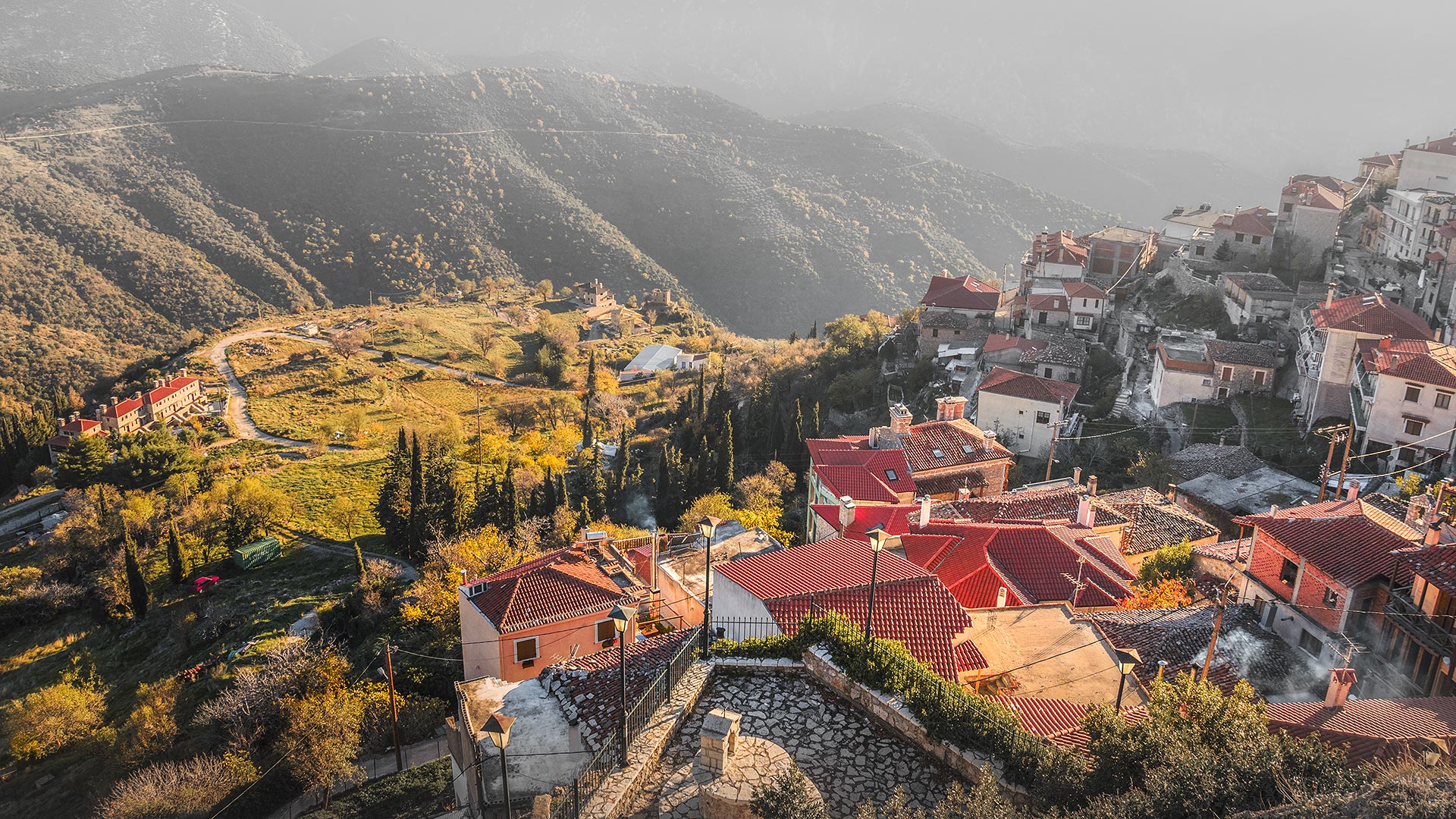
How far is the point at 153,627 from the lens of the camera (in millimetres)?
32938

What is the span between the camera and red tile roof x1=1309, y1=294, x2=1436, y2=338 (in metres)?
30.7

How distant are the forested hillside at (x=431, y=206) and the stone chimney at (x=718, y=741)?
241 feet

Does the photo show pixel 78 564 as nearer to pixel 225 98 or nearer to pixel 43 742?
pixel 43 742

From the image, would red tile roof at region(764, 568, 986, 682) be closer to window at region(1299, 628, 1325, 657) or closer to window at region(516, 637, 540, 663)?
window at region(1299, 628, 1325, 657)

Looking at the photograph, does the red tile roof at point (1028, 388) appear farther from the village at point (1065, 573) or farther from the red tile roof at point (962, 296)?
the red tile roof at point (962, 296)

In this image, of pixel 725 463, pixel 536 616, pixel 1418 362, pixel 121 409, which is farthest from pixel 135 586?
pixel 1418 362

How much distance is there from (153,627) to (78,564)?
8825mm

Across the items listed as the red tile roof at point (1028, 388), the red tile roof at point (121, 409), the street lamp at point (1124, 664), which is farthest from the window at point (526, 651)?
the red tile roof at point (121, 409)

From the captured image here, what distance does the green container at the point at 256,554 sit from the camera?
37.0 meters

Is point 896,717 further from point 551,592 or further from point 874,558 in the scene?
point 551,592

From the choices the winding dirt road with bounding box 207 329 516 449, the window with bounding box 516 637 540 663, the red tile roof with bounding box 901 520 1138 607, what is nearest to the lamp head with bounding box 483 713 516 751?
the window with bounding box 516 637 540 663

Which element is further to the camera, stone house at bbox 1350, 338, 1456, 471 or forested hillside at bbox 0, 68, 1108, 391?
forested hillside at bbox 0, 68, 1108, 391

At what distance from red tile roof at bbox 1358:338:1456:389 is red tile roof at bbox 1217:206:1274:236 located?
68.6 ft

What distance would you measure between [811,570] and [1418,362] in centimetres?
2175
